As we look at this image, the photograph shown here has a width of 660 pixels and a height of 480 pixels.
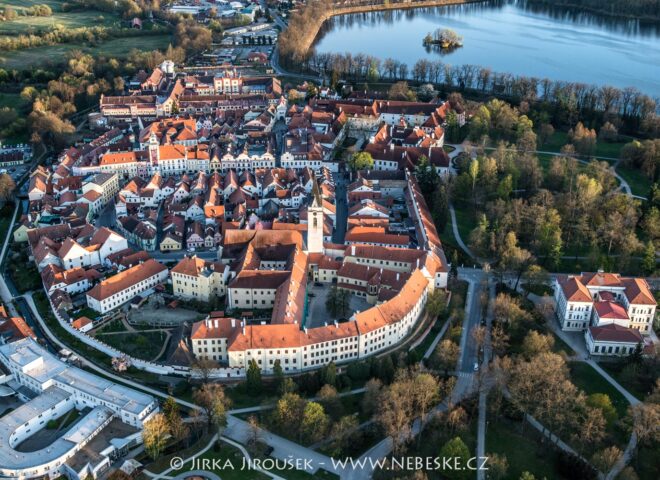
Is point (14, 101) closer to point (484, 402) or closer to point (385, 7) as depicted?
point (484, 402)

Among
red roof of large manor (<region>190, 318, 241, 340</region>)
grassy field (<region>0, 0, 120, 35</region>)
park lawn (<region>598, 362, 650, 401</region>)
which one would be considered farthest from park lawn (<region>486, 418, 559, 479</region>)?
grassy field (<region>0, 0, 120, 35</region>)

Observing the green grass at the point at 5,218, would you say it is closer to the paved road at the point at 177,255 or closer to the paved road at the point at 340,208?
the paved road at the point at 177,255

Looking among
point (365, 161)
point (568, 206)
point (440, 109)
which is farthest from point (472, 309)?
point (440, 109)

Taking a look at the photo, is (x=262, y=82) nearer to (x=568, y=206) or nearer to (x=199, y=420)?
(x=568, y=206)

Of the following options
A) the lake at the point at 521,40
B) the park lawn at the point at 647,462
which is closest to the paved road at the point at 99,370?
the park lawn at the point at 647,462

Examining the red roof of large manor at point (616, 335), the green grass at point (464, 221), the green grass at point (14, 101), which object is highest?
the green grass at point (14, 101)
